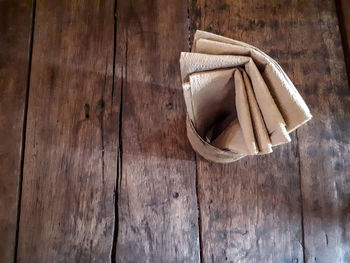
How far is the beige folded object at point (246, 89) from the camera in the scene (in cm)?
54

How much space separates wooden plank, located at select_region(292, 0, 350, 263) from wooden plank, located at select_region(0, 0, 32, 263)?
818 mm

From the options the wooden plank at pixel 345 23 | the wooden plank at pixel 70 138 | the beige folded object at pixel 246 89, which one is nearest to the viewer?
the beige folded object at pixel 246 89

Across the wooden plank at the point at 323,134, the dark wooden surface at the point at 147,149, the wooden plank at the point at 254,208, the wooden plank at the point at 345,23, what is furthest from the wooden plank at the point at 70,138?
the wooden plank at the point at 345,23

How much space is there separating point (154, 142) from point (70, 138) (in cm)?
24

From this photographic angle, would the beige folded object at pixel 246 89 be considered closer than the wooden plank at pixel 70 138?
Yes

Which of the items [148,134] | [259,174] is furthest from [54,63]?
[259,174]

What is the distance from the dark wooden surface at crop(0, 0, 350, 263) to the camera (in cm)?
79

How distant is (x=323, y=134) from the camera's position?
0.88 meters

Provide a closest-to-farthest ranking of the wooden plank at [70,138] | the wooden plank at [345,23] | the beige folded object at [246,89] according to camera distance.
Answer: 1. the beige folded object at [246,89]
2. the wooden plank at [70,138]
3. the wooden plank at [345,23]

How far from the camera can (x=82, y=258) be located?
0.77m

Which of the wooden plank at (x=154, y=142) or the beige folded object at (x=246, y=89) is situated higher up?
the beige folded object at (x=246, y=89)

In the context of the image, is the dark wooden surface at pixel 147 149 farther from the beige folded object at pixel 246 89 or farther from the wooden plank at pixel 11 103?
the beige folded object at pixel 246 89

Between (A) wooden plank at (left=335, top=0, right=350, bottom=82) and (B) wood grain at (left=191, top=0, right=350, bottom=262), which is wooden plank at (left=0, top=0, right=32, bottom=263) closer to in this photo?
(B) wood grain at (left=191, top=0, right=350, bottom=262)

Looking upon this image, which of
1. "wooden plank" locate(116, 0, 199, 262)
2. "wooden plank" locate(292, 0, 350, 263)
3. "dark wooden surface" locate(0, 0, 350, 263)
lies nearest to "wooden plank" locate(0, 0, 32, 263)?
"dark wooden surface" locate(0, 0, 350, 263)
